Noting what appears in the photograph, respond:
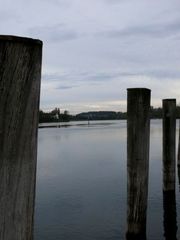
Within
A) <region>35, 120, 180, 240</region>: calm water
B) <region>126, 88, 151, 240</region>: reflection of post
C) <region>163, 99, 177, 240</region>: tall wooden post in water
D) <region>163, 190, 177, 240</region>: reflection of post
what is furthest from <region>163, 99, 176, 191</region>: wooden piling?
<region>126, 88, 151, 240</region>: reflection of post

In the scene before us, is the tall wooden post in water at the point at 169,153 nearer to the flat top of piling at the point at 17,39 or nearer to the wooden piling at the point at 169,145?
the wooden piling at the point at 169,145

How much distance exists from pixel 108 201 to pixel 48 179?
232 inches

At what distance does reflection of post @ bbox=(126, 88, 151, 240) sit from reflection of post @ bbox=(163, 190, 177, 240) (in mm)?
2328

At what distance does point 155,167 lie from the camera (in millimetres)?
20344

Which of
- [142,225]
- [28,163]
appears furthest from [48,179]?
[28,163]

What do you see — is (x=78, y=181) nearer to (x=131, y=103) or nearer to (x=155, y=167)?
(x=155, y=167)

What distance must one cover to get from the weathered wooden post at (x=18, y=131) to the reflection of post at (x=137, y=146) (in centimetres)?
535

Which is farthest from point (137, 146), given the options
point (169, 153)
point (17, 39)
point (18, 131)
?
point (17, 39)

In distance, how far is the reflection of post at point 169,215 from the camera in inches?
371

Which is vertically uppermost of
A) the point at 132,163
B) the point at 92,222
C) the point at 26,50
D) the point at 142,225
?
the point at 26,50

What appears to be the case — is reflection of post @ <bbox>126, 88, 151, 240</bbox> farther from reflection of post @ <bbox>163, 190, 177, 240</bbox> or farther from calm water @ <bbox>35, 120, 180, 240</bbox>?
A: reflection of post @ <bbox>163, 190, 177, 240</bbox>

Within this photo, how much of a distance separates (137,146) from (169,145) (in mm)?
4954

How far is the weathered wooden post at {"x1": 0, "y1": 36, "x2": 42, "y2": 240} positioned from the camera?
167 centimetres

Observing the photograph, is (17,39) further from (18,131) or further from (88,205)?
(88,205)
